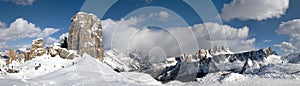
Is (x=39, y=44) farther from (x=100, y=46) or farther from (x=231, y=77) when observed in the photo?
(x=231, y=77)

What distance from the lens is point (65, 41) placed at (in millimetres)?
102438

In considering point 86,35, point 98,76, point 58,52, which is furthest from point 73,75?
point 86,35

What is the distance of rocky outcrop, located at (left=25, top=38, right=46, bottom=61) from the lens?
82.5m

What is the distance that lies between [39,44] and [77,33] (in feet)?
59.8

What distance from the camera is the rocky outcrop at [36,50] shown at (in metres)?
82.5

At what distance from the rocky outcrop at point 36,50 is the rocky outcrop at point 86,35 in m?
13.8

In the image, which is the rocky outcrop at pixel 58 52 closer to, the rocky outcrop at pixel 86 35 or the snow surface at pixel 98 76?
the snow surface at pixel 98 76

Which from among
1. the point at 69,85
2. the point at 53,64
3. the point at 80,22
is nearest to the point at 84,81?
the point at 69,85

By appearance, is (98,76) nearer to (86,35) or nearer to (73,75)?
(73,75)

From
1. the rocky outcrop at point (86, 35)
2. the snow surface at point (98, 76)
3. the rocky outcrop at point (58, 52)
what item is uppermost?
the rocky outcrop at point (86, 35)

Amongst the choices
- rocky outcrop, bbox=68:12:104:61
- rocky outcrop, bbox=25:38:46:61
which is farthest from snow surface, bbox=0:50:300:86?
rocky outcrop, bbox=68:12:104:61

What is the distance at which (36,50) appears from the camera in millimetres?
83188

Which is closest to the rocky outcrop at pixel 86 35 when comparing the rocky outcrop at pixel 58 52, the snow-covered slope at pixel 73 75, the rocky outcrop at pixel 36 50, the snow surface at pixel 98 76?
the rocky outcrop at pixel 58 52

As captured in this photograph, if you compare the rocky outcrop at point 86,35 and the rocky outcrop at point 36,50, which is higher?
the rocky outcrop at point 86,35
